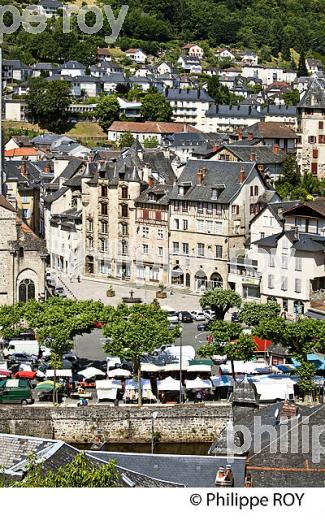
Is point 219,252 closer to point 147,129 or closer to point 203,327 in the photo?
point 203,327

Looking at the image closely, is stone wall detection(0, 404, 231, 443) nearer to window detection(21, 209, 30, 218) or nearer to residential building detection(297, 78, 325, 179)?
window detection(21, 209, 30, 218)

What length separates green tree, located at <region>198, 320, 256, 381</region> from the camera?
1622 inches

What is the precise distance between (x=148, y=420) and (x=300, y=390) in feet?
15.7

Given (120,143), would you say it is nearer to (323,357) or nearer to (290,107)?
(290,107)

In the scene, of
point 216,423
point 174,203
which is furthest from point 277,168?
point 216,423

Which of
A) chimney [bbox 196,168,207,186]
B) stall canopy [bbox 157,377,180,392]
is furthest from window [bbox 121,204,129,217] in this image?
stall canopy [bbox 157,377,180,392]

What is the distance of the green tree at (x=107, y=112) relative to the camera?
110250 millimetres

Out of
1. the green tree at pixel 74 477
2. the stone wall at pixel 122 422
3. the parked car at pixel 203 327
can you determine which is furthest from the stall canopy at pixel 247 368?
the green tree at pixel 74 477

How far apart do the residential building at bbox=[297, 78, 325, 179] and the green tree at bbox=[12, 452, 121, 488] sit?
49720 millimetres

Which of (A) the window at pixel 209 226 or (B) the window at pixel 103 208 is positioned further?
(B) the window at pixel 103 208

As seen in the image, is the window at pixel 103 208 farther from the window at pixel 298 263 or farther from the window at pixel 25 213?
the window at pixel 298 263

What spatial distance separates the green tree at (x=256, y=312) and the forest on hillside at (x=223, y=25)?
338 ft

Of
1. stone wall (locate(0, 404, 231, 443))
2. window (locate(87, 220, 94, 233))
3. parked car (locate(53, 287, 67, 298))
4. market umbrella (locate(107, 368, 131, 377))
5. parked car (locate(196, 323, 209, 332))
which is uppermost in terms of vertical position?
window (locate(87, 220, 94, 233))

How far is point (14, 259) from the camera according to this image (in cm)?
5084
